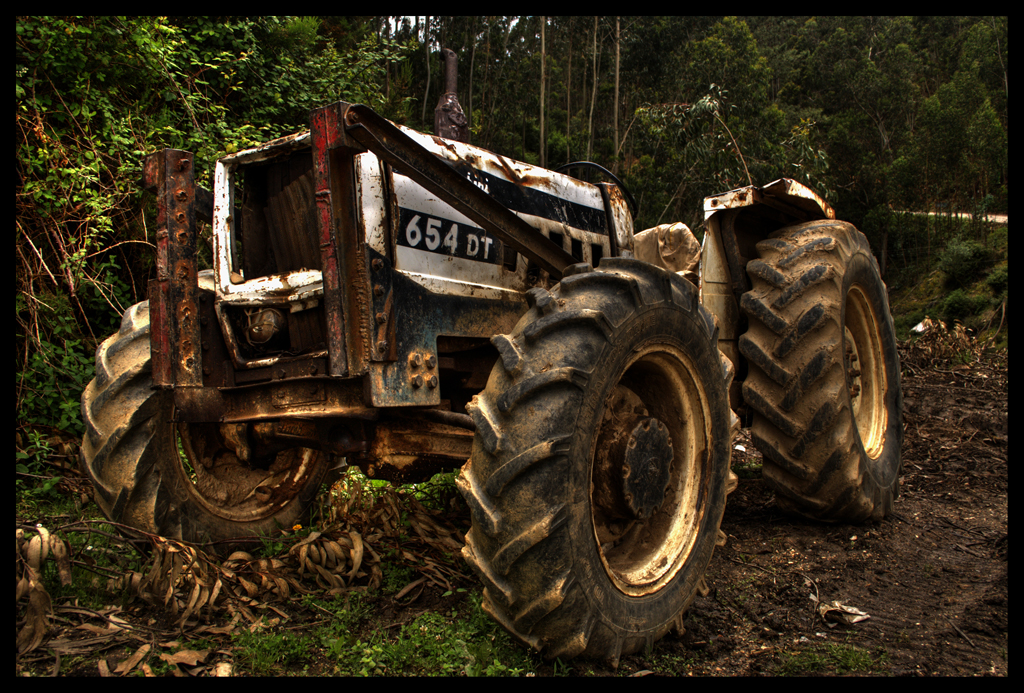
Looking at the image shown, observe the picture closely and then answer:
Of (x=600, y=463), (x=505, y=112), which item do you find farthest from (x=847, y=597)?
(x=505, y=112)

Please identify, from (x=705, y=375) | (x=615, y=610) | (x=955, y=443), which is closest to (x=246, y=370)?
(x=615, y=610)

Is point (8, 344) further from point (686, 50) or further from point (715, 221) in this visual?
point (686, 50)

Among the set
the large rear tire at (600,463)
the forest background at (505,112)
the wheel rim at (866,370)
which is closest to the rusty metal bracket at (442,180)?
the large rear tire at (600,463)

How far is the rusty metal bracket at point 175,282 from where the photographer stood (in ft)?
8.24

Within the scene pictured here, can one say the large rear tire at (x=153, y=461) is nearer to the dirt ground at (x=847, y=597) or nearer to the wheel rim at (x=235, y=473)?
the wheel rim at (x=235, y=473)

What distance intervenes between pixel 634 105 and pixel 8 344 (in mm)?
19313

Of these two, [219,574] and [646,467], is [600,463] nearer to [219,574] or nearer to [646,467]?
[646,467]

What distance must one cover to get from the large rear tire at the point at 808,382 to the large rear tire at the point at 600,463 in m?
0.70

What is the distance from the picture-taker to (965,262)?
15.7 metres

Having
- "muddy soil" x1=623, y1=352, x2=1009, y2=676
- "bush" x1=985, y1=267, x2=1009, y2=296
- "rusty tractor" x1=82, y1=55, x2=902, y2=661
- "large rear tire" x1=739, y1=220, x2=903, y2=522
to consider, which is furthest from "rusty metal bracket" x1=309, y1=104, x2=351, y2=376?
"bush" x1=985, y1=267, x2=1009, y2=296

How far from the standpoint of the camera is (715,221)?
3.91 metres

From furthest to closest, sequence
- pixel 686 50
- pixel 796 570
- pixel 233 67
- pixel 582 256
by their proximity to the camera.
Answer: pixel 686 50
pixel 233 67
pixel 582 256
pixel 796 570

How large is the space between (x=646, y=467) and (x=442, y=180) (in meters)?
1.24

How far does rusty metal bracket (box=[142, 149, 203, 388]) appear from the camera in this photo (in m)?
2.51
